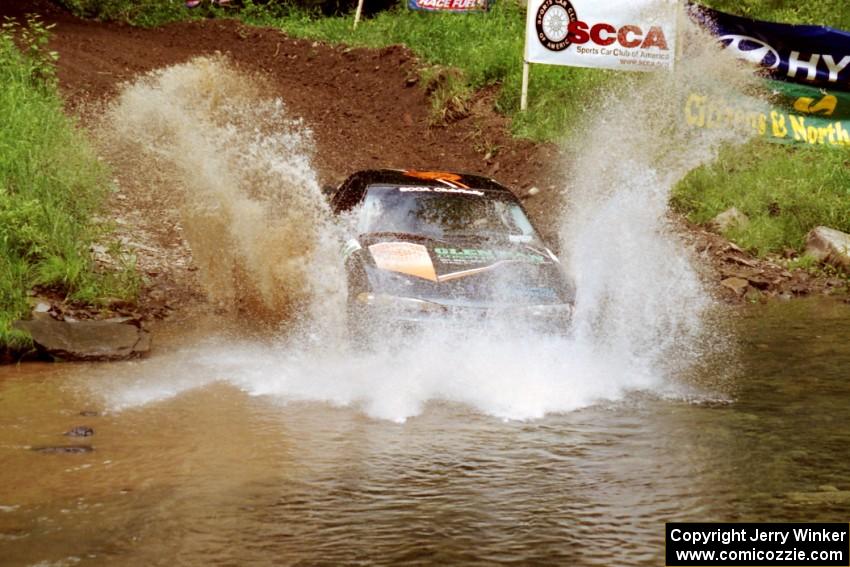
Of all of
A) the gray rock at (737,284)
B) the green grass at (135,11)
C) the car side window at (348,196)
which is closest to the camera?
the car side window at (348,196)

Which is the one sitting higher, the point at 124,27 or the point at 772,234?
the point at 124,27

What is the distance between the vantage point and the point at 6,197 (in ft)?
32.7

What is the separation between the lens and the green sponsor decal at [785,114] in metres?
15.2

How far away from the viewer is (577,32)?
15758 millimetres

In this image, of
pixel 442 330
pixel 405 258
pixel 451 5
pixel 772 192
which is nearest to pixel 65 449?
pixel 442 330

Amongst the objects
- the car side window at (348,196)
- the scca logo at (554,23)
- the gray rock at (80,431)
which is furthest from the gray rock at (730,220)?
the gray rock at (80,431)

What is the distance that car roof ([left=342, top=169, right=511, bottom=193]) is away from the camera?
9.59 m

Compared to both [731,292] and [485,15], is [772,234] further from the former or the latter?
[485,15]

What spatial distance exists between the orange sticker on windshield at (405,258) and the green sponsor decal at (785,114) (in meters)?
8.06

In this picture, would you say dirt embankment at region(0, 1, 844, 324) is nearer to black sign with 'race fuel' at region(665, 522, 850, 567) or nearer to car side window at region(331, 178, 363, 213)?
car side window at region(331, 178, 363, 213)

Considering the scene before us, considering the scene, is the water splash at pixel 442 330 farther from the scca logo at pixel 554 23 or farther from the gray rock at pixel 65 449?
the scca logo at pixel 554 23

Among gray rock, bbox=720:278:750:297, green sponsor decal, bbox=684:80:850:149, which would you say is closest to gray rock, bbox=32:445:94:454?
gray rock, bbox=720:278:750:297

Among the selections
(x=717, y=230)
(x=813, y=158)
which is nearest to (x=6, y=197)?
(x=717, y=230)

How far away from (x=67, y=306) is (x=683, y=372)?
539 cm
